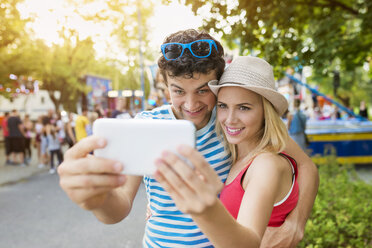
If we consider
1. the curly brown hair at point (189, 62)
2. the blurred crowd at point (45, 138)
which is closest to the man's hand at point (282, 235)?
the curly brown hair at point (189, 62)

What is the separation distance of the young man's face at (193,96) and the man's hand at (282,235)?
666mm

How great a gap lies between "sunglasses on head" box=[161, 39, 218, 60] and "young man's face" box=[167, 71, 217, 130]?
0.36ft

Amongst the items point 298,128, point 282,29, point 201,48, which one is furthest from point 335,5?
point 298,128

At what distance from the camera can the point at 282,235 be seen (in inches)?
61.3

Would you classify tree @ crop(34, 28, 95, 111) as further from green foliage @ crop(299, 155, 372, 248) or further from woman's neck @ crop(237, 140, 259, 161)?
woman's neck @ crop(237, 140, 259, 161)

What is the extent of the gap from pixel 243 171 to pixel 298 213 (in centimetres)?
47

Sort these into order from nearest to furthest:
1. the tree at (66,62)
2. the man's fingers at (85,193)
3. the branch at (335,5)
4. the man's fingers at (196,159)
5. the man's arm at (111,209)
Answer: the man's fingers at (196,159)
the man's fingers at (85,193)
the man's arm at (111,209)
the branch at (335,5)
the tree at (66,62)

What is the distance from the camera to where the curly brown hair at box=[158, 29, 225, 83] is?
1570 millimetres

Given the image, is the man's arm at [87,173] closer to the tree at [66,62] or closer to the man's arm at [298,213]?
the man's arm at [298,213]

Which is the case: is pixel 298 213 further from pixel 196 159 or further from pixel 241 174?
pixel 196 159

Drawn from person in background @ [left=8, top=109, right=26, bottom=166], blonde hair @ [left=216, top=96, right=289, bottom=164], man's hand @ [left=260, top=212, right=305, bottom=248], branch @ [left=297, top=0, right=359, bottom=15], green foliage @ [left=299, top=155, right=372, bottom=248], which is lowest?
person in background @ [left=8, top=109, right=26, bottom=166]

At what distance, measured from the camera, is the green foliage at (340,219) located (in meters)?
3.04

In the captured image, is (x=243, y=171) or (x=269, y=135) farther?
(x=269, y=135)

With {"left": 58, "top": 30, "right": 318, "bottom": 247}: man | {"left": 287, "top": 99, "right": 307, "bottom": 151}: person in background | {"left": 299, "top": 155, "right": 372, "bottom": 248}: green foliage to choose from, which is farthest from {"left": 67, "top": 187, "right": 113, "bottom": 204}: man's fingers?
{"left": 287, "top": 99, "right": 307, "bottom": 151}: person in background
